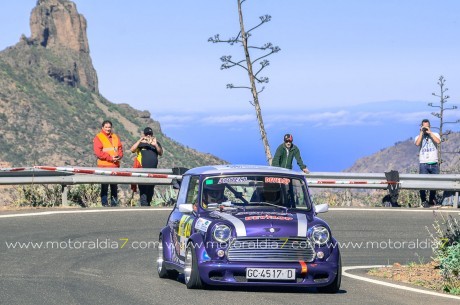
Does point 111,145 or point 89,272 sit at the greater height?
point 111,145

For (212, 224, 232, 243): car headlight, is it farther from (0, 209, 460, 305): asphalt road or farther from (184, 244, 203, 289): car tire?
(0, 209, 460, 305): asphalt road

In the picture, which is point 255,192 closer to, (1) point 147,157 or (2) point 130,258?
→ (2) point 130,258

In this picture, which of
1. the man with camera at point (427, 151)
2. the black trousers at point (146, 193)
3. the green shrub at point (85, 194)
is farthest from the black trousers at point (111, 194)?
the man with camera at point (427, 151)

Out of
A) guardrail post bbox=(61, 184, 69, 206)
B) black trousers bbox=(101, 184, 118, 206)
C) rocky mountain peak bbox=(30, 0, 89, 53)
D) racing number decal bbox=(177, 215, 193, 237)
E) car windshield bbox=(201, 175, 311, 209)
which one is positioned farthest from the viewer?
rocky mountain peak bbox=(30, 0, 89, 53)

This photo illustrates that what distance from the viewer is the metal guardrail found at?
24.2m

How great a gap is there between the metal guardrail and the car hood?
38.4ft

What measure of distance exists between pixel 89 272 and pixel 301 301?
351 centimetres

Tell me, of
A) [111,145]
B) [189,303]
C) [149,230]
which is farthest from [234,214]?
[111,145]

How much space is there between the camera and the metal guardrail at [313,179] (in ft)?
79.6

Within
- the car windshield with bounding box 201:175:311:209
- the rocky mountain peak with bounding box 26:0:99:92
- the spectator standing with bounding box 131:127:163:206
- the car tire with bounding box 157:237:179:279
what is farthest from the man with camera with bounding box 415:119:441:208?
the rocky mountain peak with bounding box 26:0:99:92

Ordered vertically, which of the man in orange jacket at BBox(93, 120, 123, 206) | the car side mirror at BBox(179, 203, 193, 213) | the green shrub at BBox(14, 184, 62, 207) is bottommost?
the green shrub at BBox(14, 184, 62, 207)

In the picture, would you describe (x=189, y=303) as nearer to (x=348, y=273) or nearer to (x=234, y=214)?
(x=234, y=214)

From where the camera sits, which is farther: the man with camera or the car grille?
the man with camera

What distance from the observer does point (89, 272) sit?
13.8 metres
